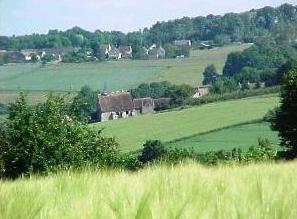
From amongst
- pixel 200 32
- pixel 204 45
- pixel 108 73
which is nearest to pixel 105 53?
pixel 108 73

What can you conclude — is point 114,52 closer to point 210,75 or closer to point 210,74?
point 210,74

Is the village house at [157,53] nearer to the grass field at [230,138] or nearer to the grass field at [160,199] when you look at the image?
the grass field at [230,138]

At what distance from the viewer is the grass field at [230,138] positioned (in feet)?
132

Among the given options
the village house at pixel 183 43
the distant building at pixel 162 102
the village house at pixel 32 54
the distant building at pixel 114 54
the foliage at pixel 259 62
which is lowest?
the distant building at pixel 162 102

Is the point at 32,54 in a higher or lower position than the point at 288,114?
higher

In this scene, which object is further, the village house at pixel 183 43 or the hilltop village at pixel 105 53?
the village house at pixel 183 43

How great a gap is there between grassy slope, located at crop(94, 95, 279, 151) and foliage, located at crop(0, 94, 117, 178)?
18220 mm

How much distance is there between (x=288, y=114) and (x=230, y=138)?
11.9 meters

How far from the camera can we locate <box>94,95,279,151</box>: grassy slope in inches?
1890

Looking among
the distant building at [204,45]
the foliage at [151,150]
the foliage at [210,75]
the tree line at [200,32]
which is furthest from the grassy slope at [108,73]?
the foliage at [151,150]

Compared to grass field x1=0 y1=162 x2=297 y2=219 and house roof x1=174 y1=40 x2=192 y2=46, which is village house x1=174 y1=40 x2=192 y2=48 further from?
grass field x1=0 y1=162 x2=297 y2=219

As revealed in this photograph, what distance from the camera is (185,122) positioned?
51750mm

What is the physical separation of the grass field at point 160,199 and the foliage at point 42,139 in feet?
60.5

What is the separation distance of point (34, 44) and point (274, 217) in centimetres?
10567
